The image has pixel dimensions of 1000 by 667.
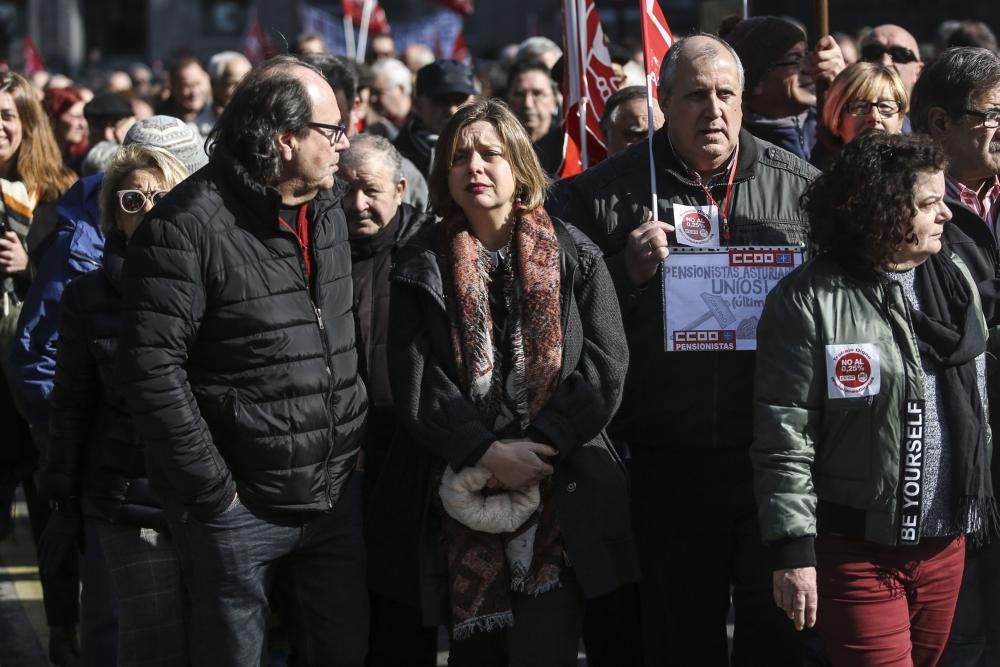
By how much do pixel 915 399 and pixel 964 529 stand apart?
37 centimetres

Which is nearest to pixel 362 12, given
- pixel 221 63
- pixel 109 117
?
pixel 221 63

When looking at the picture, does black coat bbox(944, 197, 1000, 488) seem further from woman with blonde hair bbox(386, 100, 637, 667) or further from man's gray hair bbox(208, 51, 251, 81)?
man's gray hair bbox(208, 51, 251, 81)

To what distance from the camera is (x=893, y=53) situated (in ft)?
23.6

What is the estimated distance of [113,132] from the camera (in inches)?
305

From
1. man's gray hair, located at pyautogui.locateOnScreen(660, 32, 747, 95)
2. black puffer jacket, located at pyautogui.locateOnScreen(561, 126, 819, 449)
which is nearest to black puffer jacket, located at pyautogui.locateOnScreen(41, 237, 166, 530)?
black puffer jacket, located at pyautogui.locateOnScreen(561, 126, 819, 449)

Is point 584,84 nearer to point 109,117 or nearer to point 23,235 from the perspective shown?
point 23,235

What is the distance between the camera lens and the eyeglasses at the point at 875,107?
529cm

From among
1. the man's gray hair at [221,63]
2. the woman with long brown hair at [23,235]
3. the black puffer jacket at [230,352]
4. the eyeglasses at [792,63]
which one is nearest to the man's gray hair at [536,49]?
the man's gray hair at [221,63]

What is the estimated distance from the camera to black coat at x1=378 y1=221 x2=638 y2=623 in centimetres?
393

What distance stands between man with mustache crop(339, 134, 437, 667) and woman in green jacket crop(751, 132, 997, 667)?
1412mm

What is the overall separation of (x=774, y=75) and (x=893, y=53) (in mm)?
1265

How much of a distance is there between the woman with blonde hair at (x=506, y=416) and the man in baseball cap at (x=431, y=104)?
3.14 meters

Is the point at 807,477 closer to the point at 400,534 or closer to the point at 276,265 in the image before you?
the point at 400,534

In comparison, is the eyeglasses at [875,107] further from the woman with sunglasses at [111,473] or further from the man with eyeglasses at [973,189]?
the woman with sunglasses at [111,473]
